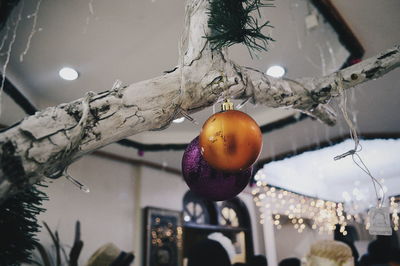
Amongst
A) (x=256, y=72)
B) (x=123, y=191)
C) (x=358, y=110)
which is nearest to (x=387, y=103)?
(x=358, y=110)

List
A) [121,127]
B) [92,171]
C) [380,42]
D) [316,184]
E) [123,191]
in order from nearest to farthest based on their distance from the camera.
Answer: [121,127] → [380,42] → [92,171] → [123,191] → [316,184]

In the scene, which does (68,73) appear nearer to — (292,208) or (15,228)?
(15,228)

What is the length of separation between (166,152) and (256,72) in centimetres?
314

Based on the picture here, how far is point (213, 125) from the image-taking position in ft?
2.73

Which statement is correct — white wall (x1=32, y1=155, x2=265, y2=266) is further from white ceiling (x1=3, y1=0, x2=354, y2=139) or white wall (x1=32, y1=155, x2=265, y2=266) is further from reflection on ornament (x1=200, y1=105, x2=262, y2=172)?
reflection on ornament (x1=200, y1=105, x2=262, y2=172)

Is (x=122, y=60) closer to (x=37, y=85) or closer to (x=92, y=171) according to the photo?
(x=37, y=85)

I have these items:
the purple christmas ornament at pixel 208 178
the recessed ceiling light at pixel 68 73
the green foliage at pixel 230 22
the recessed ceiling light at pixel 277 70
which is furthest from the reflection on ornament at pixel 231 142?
the recessed ceiling light at pixel 68 73

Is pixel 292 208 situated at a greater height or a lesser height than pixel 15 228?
greater

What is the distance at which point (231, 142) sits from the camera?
0.80 meters

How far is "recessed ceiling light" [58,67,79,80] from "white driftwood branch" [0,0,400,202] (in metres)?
1.79

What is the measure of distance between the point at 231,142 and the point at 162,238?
12.5 ft

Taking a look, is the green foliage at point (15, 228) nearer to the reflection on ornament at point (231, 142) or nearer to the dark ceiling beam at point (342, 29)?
the reflection on ornament at point (231, 142)

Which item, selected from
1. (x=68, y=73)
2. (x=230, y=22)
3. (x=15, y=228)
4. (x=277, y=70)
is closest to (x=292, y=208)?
(x=277, y=70)

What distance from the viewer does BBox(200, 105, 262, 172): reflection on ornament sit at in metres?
0.80
